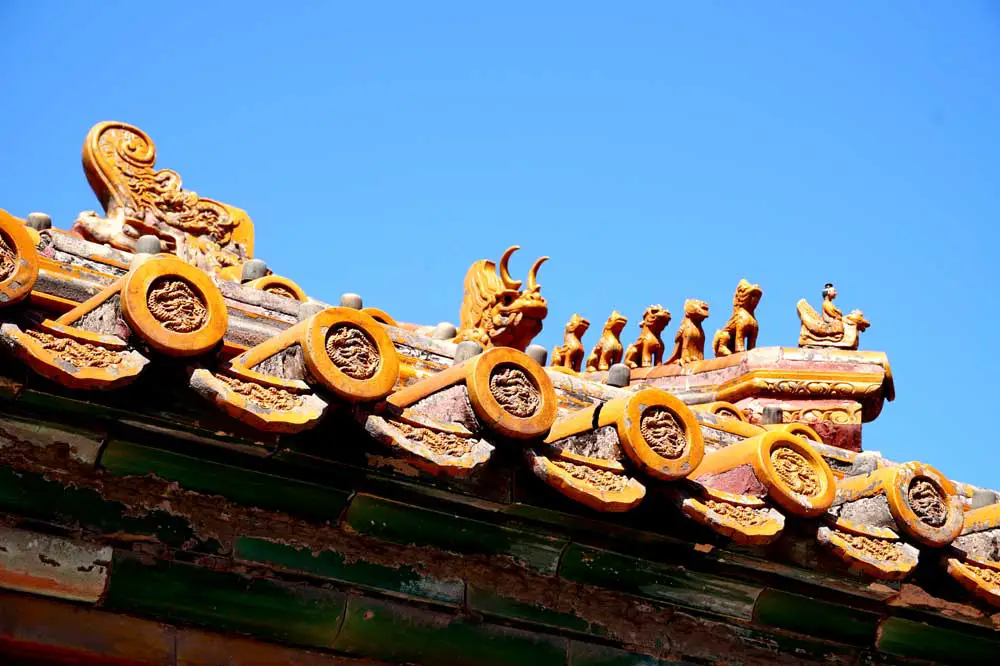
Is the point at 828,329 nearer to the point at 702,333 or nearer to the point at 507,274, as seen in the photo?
the point at 702,333

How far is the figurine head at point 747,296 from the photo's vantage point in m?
14.6

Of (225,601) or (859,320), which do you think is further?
(859,320)

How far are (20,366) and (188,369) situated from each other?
1.48 feet

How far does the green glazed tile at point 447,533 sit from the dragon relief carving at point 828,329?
28.4 ft

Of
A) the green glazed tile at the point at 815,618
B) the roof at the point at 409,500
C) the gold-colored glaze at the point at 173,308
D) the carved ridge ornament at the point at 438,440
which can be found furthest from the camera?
the green glazed tile at the point at 815,618

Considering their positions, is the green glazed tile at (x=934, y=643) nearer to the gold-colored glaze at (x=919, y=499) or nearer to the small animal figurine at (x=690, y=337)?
the gold-colored glaze at (x=919, y=499)

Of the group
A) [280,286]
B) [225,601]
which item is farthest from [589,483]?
[280,286]

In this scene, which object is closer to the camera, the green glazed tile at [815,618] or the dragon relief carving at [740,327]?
the green glazed tile at [815,618]

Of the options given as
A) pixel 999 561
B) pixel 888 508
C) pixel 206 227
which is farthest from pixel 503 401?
pixel 206 227

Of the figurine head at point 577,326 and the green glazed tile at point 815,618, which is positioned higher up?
the figurine head at point 577,326

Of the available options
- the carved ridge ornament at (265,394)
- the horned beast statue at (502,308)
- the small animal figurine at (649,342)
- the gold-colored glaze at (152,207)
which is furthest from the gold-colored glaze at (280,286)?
the small animal figurine at (649,342)

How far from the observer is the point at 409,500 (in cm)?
469

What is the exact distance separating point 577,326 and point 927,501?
12052mm

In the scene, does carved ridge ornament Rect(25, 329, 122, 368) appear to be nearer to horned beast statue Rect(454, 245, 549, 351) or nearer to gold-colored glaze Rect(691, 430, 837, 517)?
gold-colored glaze Rect(691, 430, 837, 517)
